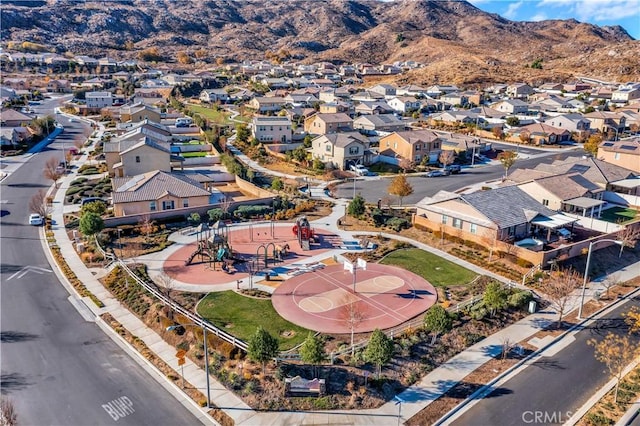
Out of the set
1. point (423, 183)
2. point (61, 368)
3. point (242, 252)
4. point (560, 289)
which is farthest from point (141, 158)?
point (560, 289)

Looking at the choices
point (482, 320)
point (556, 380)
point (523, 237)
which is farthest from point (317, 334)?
point (523, 237)

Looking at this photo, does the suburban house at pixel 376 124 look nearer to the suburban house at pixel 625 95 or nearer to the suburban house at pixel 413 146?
the suburban house at pixel 413 146

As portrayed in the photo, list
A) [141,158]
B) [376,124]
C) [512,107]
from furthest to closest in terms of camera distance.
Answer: [512,107] → [376,124] → [141,158]

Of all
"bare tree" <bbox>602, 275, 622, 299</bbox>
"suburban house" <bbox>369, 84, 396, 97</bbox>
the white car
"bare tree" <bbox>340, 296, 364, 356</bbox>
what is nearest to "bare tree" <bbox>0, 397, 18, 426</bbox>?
"bare tree" <bbox>340, 296, 364, 356</bbox>

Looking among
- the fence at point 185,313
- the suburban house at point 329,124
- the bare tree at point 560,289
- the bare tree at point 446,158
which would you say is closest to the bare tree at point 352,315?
the fence at point 185,313

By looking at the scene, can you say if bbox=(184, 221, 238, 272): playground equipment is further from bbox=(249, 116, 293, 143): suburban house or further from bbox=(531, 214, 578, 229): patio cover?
bbox=(249, 116, 293, 143): suburban house

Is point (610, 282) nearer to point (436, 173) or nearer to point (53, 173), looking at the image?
point (436, 173)
